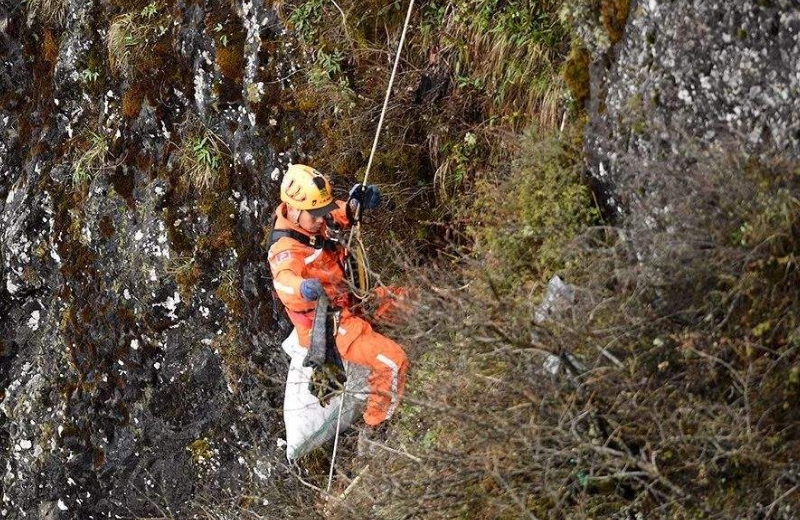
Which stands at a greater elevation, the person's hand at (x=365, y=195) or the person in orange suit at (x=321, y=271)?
the person's hand at (x=365, y=195)

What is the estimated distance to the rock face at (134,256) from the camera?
8.52 metres

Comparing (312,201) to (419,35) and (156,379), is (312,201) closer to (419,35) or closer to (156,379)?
(419,35)

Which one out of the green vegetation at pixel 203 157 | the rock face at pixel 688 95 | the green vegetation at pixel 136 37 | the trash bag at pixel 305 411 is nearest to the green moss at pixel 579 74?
the rock face at pixel 688 95

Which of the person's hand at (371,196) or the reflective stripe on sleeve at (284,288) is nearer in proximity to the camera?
the reflective stripe on sleeve at (284,288)

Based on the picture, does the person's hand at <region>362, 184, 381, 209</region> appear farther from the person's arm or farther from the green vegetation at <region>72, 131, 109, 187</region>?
the green vegetation at <region>72, 131, 109, 187</region>

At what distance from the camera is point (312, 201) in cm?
640

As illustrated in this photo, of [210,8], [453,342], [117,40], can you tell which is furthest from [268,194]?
[453,342]

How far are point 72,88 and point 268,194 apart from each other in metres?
3.09

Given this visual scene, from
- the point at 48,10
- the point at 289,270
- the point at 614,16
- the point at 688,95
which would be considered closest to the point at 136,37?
the point at 48,10

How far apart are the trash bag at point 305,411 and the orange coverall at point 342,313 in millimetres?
443

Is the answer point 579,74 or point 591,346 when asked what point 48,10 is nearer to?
point 579,74

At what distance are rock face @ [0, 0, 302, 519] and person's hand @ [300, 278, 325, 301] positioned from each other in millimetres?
1766

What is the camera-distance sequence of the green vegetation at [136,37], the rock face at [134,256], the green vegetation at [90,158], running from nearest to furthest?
the rock face at [134,256] → the green vegetation at [136,37] → the green vegetation at [90,158]

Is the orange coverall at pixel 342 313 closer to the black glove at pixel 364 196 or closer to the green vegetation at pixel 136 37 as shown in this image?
the black glove at pixel 364 196
